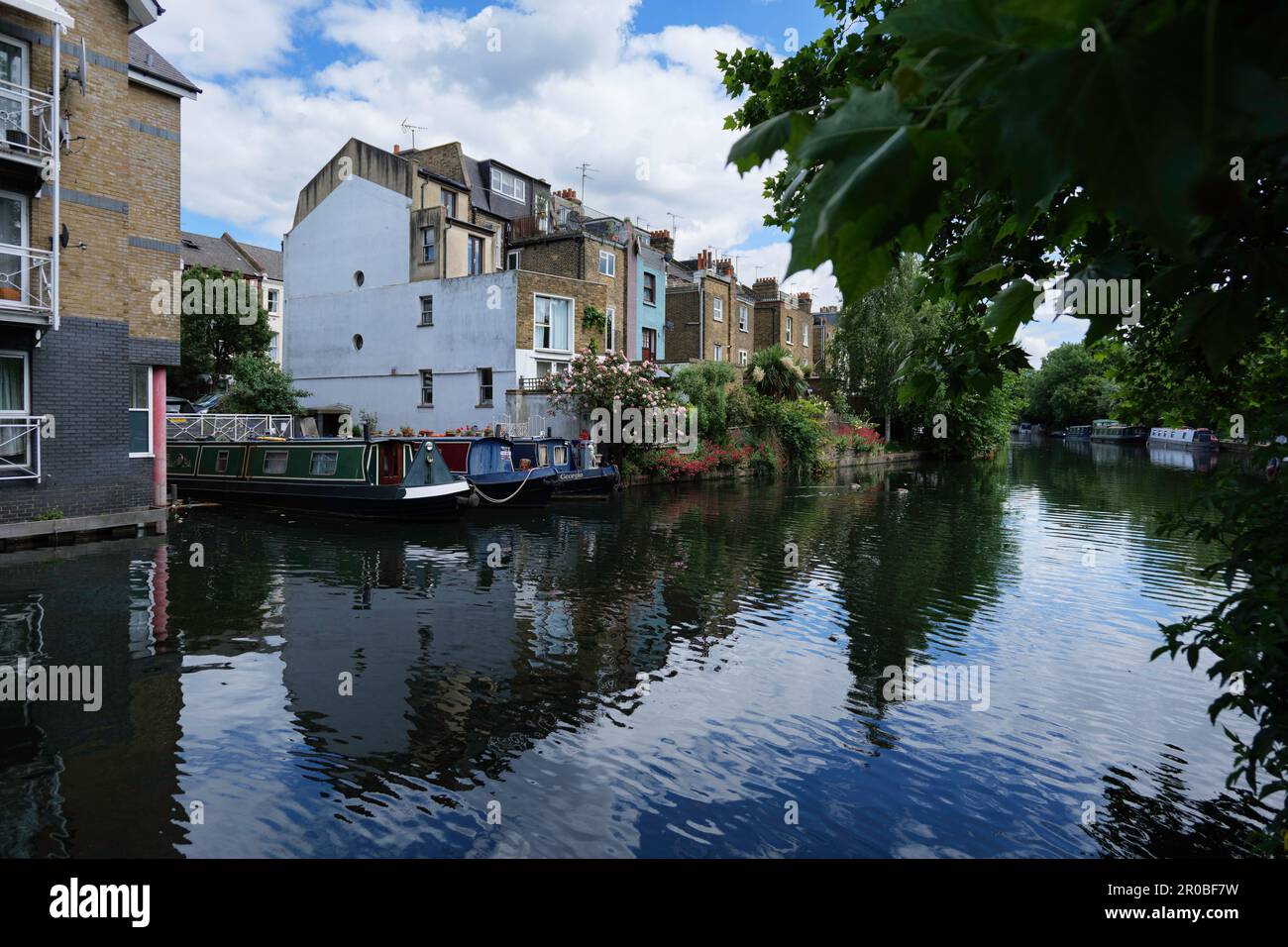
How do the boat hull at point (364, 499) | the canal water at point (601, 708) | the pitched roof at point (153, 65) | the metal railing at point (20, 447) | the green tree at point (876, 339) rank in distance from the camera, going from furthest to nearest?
the green tree at point (876, 339)
the boat hull at point (364, 499)
the pitched roof at point (153, 65)
the metal railing at point (20, 447)
the canal water at point (601, 708)

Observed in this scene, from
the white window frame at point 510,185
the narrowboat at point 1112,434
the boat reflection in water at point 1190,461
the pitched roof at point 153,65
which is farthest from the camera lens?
the narrowboat at point 1112,434

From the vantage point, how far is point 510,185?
41.5 m

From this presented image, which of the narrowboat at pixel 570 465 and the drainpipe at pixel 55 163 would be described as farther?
the narrowboat at pixel 570 465

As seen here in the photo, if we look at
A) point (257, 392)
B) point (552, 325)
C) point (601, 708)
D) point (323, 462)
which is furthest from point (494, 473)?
point (257, 392)

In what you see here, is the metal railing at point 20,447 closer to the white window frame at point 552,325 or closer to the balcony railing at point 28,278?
the balcony railing at point 28,278

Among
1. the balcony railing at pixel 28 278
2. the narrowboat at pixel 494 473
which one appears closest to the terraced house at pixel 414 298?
the narrowboat at pixel 494 473

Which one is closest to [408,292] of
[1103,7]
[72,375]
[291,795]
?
[72,375]

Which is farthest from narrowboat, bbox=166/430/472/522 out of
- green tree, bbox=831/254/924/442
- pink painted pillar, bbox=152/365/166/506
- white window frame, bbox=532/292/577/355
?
green tree, bbox=831/254/924/442

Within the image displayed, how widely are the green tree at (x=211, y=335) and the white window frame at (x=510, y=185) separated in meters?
13.0

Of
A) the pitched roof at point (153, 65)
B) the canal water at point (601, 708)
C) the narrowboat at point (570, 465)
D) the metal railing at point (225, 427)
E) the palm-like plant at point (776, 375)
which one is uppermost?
the pitched roof at point (153, 65)

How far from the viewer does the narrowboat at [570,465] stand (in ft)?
79.9

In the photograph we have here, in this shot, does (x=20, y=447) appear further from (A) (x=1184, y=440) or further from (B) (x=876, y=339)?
(A) (x=1184, y=440)

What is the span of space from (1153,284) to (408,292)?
34.6m

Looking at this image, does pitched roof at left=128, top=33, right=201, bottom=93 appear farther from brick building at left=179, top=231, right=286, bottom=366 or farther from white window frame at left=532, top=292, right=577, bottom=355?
brick building at left=179, top=231, right=286, bottom=366
